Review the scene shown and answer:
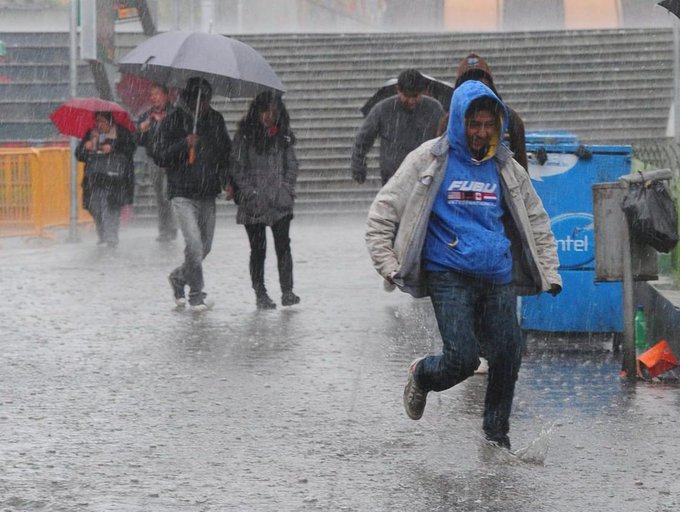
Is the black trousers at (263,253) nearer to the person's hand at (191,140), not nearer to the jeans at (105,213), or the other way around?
the person's hand at (191,140)

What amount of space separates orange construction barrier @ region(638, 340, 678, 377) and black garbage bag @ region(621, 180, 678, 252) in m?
0.61

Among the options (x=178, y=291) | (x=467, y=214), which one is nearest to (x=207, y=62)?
(x=178, y=291)

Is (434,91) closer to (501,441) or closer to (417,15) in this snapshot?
(501,441)

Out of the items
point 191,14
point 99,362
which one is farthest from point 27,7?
point 99,362

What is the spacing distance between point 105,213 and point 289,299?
6.21 m

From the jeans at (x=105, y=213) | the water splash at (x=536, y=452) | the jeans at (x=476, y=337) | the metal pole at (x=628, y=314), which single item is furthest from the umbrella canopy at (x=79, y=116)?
the water splash at (x=536, y=452)

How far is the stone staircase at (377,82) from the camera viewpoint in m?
23.5

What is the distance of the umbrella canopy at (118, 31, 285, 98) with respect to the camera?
38.0 ft

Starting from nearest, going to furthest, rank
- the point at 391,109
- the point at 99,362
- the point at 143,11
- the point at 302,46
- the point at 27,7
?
1. the point at 99,362
2. the point at 391,109
3. the point at 143,11
4. the point at 302,46
5. the point at 27,7

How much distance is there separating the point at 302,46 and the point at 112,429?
20.8 meters

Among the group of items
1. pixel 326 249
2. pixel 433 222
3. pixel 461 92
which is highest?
pixel 461 92

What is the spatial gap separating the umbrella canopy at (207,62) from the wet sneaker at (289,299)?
1.59 m

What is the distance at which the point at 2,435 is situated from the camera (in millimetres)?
6961

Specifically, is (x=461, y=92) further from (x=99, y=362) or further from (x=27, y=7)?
(x=27, y=7)
